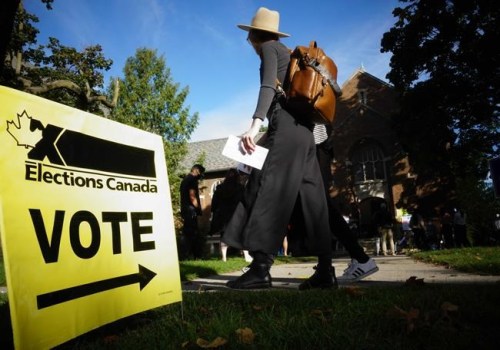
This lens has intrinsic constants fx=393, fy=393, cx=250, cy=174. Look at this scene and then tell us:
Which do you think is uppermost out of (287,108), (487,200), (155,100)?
(155,100)

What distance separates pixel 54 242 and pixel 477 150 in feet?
78.0

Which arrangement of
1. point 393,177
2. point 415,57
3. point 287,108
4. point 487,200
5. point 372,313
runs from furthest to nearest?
point 393,177, point 415,57, point 487,200, point 287,108, point 372,313

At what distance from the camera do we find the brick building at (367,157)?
29641 mm

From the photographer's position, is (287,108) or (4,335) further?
(287,108)

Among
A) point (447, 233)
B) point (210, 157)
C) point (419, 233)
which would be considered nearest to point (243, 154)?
point (419, 233)

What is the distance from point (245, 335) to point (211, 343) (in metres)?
0.15

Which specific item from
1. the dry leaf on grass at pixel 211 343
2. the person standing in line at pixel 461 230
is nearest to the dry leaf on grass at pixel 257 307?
the dry leaf on grass at pixel 211 343

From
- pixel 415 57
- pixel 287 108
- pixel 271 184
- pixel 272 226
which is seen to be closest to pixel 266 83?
pixel 287 108

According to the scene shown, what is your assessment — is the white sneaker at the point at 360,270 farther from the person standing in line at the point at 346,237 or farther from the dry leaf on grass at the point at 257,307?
Result: the dry leaf on grass at the point at 257,307

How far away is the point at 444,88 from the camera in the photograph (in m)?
20.9

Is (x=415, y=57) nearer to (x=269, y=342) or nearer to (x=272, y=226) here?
(x=272, y=226)

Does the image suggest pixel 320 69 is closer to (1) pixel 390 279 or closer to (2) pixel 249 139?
(2) pixel 249 139

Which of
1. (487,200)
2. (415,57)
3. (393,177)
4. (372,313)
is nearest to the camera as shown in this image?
(372,313)

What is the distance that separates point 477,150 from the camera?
70.0 ft
